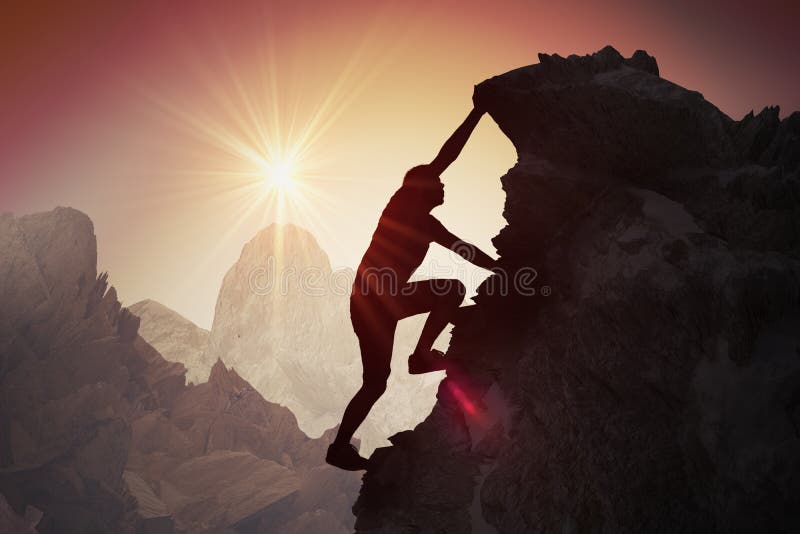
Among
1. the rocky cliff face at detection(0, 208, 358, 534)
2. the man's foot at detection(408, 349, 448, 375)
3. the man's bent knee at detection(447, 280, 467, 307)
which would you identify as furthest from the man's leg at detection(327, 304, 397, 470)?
the rocky cliff face at detection(0, 208, 358, 534)

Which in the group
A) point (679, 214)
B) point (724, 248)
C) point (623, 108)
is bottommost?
point (724, 248)

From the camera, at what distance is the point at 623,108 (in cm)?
578

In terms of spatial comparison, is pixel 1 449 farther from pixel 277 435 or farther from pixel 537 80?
pixel 537 80

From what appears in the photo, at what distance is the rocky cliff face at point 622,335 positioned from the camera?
169 inches

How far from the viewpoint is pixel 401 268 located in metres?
6.82

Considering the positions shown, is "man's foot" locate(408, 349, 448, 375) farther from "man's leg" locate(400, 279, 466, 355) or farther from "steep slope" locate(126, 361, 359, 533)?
"steep slope" locate(126, 361, 359, 533)

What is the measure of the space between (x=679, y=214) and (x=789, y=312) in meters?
1.63

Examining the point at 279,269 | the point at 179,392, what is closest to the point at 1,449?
the point at 179,392

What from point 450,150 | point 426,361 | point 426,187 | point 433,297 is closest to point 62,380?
point 426,361

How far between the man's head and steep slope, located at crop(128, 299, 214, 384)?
149 meters

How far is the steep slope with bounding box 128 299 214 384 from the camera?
460 ft

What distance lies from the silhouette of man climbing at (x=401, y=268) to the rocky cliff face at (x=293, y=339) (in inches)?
4688

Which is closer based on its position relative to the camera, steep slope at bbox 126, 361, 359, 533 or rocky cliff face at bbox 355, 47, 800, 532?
rocky cliff face at bbox 355, 47, 800, 532

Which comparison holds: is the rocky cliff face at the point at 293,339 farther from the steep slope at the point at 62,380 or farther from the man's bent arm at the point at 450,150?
the man's bent arm at the point at 450,150
